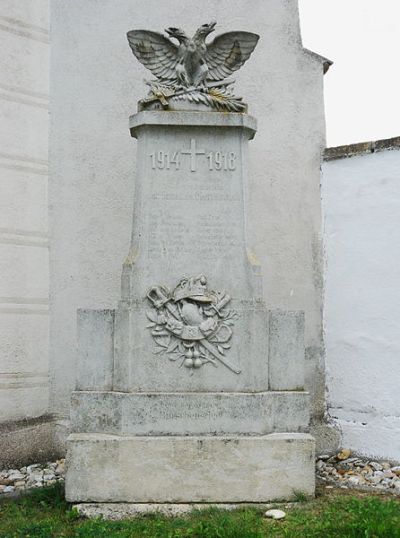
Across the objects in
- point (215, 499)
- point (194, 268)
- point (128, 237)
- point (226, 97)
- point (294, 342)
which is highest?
point (226, 97)

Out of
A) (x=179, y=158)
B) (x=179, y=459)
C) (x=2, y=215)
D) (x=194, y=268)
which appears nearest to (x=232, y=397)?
(x=179, y=459)

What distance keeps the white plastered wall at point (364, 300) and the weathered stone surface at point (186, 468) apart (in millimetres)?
1995

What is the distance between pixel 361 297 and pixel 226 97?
2712mm

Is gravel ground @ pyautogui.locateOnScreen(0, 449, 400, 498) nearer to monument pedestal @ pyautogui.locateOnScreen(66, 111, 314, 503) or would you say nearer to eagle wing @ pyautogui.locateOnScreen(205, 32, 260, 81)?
monument pedestal @ pyautogui.locateOnScreen(66, 111, 314, 503)

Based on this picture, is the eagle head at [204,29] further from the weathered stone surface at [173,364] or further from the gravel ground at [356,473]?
the gravel ground at [356,473]

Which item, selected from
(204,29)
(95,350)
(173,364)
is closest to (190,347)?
(173,364)

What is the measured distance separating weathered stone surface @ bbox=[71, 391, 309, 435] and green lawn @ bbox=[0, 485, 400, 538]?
0.62 metres

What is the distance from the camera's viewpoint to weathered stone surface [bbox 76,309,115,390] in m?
5.45

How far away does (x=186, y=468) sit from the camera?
5223 millimetres

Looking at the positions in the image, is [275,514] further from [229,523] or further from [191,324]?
[191,324]

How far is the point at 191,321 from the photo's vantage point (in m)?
5.45

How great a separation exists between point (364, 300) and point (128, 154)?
293 cm

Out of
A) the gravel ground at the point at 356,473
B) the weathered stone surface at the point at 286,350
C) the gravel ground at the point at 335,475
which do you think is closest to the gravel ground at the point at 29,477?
the gravel ground at the point at 335,475

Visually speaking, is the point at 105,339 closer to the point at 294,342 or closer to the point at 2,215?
the point at 294,342
